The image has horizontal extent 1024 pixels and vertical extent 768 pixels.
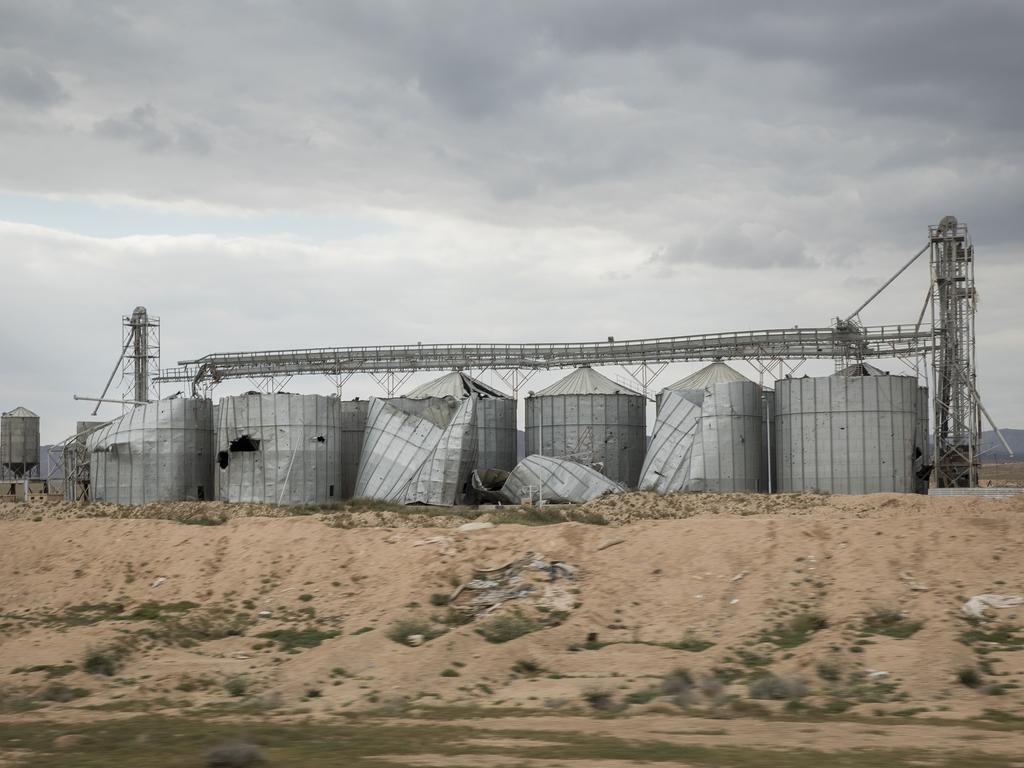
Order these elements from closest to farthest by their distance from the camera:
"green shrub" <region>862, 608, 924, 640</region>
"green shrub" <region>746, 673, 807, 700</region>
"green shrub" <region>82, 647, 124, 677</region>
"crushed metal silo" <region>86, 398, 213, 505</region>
A: "green shrub" <region>746, 673, 807, 700</region> → "green shrub" <region>862, 608, 924, 640</region> → "green shrub" <region>82, 647, 124, 677</region> → "crushed metal silo" <region>86, 398, 213, 505</region>

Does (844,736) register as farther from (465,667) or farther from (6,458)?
(6,458)

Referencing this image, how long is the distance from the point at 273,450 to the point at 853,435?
30904mm

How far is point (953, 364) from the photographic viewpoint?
191 feet

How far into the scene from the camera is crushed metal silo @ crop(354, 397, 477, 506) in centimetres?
5597

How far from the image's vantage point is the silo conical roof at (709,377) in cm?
6275

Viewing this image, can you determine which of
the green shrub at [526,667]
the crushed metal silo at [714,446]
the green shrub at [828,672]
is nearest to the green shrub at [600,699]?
the green shrub at [526,667]

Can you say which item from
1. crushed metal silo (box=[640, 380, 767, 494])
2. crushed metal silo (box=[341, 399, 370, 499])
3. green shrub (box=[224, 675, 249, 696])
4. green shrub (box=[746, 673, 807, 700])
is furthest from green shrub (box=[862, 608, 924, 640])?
crushed metal silo (box=[341, 399, 370, 499])

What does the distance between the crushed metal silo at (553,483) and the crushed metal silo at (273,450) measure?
10713 mm

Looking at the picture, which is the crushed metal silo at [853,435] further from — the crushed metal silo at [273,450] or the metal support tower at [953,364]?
the crushed metal silo at [273,450]

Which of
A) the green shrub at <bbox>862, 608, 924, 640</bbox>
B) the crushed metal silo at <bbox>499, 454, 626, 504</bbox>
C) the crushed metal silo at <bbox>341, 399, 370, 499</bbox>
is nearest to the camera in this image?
the green shrub at <bbox>862, 608, 924, 640</bbox>

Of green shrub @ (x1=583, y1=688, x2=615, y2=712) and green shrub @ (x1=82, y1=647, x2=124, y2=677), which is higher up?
green shrub @ (x1=583, y1=688, x2=615, y2=712)

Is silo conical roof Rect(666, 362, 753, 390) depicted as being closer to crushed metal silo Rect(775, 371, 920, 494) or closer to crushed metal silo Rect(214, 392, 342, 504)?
crushed metal silo Rect(775, 371, 920, 494)

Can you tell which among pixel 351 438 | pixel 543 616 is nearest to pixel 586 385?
pixel 351 438

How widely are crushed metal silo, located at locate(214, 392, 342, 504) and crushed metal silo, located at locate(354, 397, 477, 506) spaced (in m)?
2.70
